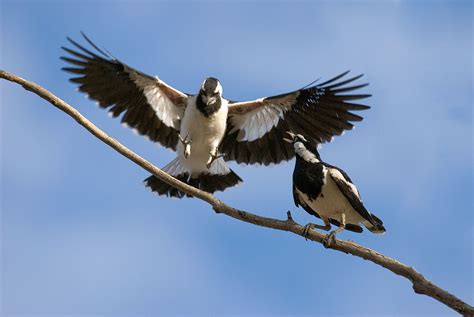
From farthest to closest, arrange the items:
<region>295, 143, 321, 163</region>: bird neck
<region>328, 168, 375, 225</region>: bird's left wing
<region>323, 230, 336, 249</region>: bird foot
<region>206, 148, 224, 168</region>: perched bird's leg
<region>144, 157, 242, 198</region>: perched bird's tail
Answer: <region>144, 157, 242, 198</region>: perched bird's tail
<region>206, 148, 224, 168</region>: perched bird's leg
<region>295, 143, 321, 163</region>: bird neck
<region>328, 168, 375, 225</region>: bird's left wing
<region>323, 230, 336, 249</region>: bird foot

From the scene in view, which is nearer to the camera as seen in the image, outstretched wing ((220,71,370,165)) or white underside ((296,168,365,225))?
white underside ((296,168,365,225))

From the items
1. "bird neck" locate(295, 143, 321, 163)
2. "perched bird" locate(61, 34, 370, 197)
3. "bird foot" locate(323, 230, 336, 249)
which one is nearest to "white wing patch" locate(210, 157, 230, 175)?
"perched bird" locate(61, 34, 370, 197)

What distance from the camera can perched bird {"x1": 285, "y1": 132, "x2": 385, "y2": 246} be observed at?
23.3 feet

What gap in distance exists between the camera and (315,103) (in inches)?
372

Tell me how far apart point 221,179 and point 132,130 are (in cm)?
136

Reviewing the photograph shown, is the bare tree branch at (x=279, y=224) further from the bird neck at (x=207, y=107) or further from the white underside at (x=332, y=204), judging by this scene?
the bird neck at (x=207, y=107)

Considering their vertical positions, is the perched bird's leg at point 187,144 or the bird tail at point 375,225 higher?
the perched bird's leg at point 187,144

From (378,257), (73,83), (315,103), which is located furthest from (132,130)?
(378,257)

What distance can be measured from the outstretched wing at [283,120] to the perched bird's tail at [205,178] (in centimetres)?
21

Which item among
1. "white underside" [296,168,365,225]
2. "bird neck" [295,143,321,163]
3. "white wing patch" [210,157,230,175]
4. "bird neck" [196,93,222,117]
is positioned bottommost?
"white underside" [296,168,365,225]

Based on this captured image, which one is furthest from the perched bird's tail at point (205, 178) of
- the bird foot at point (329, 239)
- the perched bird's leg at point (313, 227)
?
the bird foot at point (329, 239)

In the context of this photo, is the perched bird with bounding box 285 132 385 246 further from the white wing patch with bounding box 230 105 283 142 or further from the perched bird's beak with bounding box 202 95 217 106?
the white wing patch with bounding box 230 105 283 142

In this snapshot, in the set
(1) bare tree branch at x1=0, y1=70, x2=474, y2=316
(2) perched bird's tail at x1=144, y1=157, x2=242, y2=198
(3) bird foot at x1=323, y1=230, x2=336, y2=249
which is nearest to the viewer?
(1) bare tree branch at x1=0, y1=70, x2=474, y2=316

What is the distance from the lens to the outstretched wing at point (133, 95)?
9.49m
